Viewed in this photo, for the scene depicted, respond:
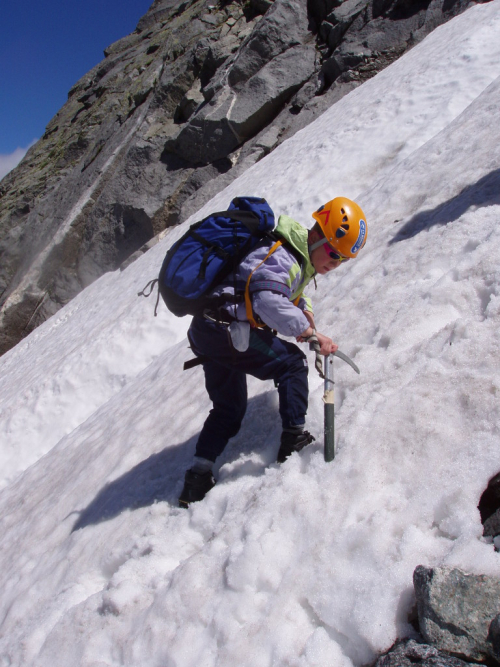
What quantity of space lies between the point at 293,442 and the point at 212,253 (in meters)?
1.41

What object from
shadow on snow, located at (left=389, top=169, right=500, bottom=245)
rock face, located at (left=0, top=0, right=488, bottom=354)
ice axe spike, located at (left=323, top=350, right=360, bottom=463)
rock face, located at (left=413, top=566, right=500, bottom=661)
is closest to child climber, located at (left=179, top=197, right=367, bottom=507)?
ice axe spike, located at (left=323, top=350, right=360, bottom=463)

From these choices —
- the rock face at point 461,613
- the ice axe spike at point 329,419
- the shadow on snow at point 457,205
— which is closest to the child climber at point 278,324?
the ice axe spike at point 329,419

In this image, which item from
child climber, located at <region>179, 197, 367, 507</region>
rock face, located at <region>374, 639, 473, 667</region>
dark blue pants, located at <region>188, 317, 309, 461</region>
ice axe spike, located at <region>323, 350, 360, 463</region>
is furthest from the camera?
dark blue pants, located at <region>188, 317, 309, 461</region>

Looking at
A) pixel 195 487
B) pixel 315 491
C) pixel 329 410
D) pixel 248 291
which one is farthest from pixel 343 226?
pixel 195 487

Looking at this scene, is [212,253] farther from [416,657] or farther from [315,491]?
[416,657]

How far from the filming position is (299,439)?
334 cm

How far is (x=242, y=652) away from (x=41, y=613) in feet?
6.07

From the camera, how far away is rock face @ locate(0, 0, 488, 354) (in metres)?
16.3

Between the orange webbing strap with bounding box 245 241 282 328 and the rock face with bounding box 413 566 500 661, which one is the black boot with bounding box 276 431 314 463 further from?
the rock face with bounding box 413 566 500 661

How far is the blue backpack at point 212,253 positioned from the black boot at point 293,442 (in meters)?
1.04

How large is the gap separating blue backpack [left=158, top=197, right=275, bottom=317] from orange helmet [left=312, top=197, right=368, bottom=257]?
39 cm

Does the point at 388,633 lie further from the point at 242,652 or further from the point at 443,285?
the point at 443,285

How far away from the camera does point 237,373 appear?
3811mm

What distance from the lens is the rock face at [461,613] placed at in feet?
5.99
